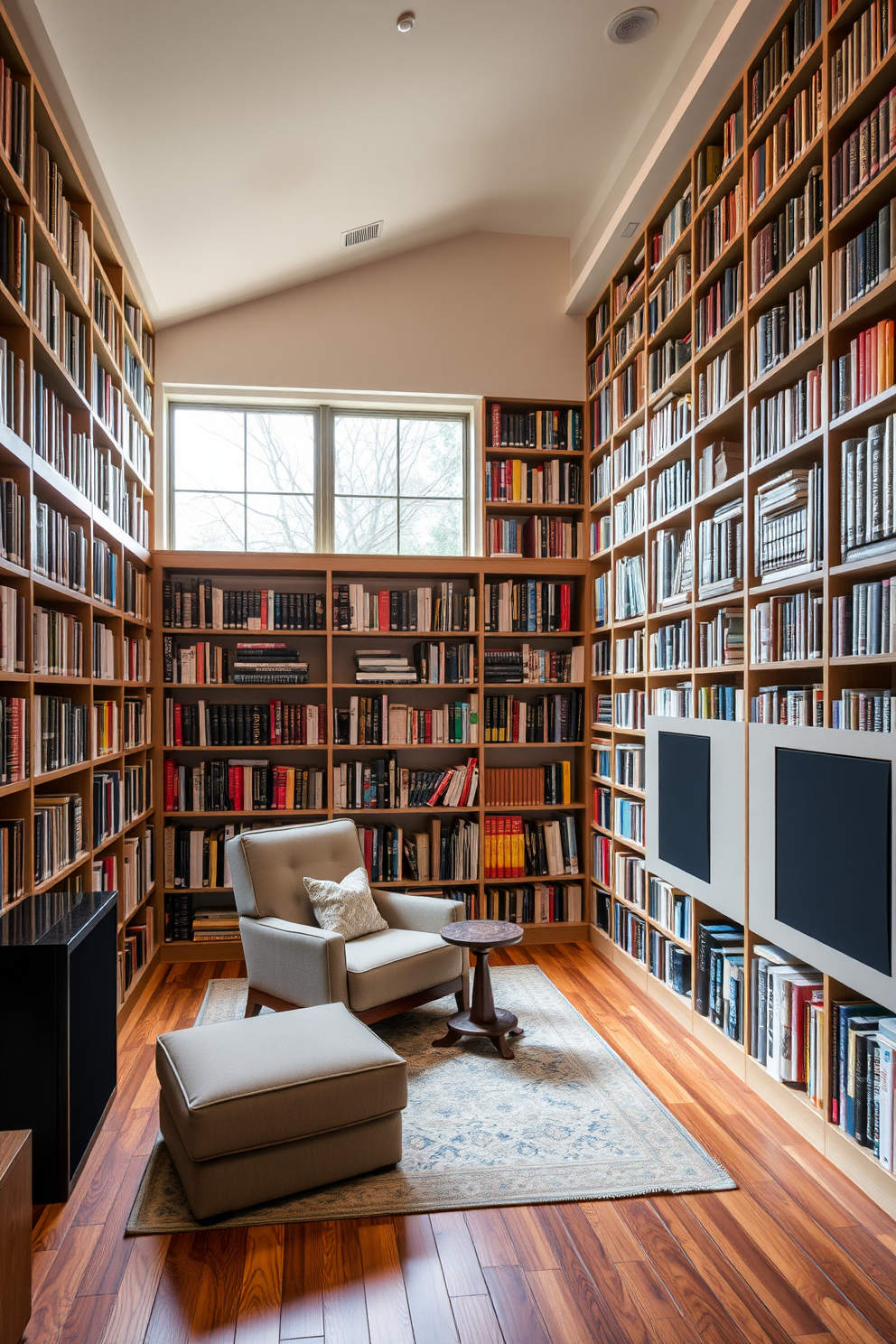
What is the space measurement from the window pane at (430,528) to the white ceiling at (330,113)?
1.41 m

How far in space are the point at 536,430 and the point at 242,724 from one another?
2.36 meters

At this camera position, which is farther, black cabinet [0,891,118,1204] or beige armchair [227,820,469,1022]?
beige armchair [227,820,469,1022]

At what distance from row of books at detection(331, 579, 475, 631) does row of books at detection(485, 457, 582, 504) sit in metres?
0.60

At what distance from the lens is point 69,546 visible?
9.82ft

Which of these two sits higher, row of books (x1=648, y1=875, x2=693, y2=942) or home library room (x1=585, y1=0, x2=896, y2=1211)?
home library room (x1=585, y1=0, x2=896, y2=1211)

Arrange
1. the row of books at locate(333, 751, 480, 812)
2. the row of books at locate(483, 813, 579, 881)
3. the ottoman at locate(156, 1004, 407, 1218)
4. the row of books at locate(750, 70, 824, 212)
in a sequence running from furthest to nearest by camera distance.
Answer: the row of books at locate(483, 813, 579, 881)
the row of books at locate(333, 751, 480, 812)
the row of books at locate(750, 70, 824, 212)
the ottoman at locate(156, 1004, 407, 1218)

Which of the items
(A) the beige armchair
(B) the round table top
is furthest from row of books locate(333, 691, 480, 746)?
(B) the round table top

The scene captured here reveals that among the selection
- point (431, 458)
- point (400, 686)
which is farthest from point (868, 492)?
point (431, 458)

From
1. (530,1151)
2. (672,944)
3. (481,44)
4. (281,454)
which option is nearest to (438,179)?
(481,44)

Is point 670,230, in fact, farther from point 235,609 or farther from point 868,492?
point 235,609

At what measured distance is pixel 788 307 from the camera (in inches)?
110

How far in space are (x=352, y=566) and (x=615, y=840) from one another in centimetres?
205

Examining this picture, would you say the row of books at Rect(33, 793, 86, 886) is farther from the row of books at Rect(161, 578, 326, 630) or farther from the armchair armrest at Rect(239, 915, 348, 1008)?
the row of books at Rect(161, 578, 326, 630)

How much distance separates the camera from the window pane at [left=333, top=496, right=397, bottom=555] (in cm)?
494
